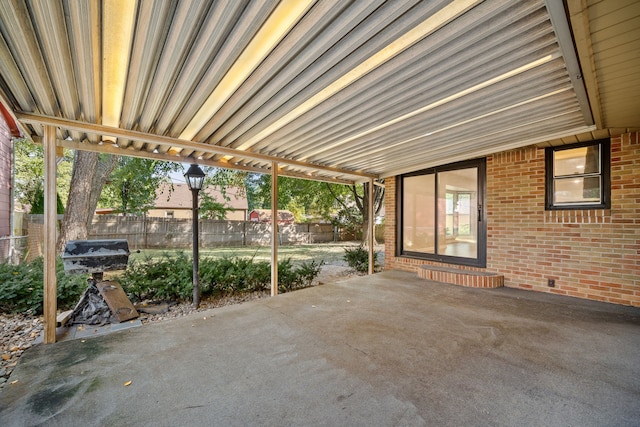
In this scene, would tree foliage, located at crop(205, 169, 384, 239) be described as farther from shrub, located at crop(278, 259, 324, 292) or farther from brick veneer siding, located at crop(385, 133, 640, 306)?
brick veneer siding, located at crop(385, 133, 640, 306)

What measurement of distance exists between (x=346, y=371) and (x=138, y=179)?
1053cm

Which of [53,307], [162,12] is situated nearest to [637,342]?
[162,12]

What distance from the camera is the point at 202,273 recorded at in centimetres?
446

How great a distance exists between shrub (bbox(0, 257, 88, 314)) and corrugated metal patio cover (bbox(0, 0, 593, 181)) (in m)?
2.03

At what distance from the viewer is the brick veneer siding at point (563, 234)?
3.76m

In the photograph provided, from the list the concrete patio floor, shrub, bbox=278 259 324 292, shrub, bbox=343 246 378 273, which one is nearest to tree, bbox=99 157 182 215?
shrub, bbox=278 259 324 292

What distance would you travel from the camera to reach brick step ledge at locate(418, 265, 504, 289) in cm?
476

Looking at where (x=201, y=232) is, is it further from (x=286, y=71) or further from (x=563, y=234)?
(x=563, y=234)

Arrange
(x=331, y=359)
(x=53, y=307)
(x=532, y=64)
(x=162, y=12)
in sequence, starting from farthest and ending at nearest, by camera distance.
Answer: (x=53, y=307)
(x=331, y=359)
(x=532, y=64)
(x=162, y=12)

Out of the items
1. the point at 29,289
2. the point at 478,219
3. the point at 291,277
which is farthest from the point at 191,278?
the point at 478,219

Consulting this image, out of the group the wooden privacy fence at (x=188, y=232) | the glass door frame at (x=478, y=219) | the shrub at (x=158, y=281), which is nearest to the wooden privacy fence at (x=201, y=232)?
the wooden privacy fence at (x=188, y=232)

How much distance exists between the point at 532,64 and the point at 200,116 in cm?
325

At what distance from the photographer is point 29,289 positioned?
12.0 feet

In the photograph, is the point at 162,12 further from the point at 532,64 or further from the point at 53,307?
the point at 53,307
